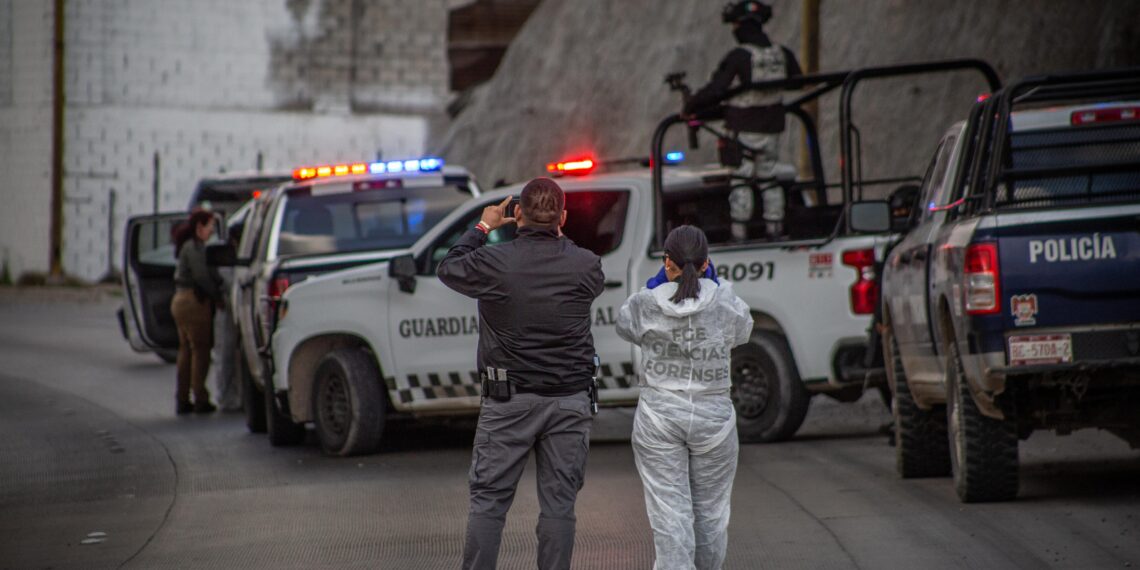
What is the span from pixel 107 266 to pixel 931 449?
31884 millimetres

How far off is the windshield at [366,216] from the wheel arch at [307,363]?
1.35 metres

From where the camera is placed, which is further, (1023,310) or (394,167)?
(394,167)

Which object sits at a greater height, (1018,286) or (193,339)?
(1018,286)

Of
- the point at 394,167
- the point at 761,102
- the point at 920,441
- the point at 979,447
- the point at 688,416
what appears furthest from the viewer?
the point at 394,167

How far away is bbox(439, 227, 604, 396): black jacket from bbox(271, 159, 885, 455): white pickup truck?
511 cm

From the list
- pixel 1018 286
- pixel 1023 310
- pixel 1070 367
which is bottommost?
pixel 1070 367

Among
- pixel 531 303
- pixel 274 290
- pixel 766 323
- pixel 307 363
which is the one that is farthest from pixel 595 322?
pixel 531 303

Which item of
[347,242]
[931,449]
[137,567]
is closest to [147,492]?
[137,567]

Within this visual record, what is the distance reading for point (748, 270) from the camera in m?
11.7

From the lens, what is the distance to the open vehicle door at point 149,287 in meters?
17.7

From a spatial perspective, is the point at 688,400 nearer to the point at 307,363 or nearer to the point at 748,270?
the point at 748,270

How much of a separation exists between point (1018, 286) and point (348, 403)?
5421mm

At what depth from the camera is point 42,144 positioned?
39.0 m

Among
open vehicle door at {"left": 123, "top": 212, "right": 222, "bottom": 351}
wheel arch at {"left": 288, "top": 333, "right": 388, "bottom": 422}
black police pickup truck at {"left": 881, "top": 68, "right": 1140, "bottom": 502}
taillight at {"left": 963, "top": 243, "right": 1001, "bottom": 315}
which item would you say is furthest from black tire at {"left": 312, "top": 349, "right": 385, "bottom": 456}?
open vehicle door at {"left": 123, "top": 212, "right": 222, "bottom": 351}
